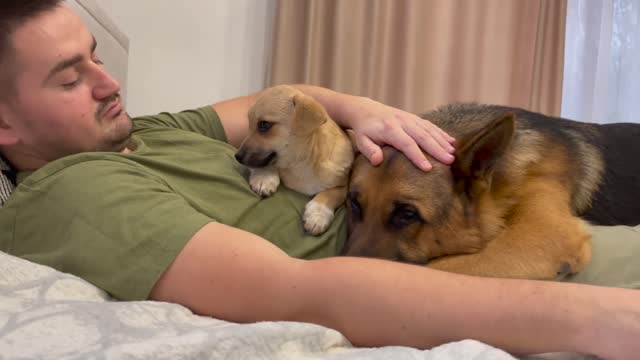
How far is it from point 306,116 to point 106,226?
2.23 ft

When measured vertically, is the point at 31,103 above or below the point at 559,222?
above

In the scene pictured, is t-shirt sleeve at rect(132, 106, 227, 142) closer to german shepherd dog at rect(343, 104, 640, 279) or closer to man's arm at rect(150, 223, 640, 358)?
german shepherd dog at rect(343, 104, 640, 279)

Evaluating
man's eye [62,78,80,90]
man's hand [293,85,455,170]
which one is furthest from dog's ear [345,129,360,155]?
man's eye [62,78,80,90]

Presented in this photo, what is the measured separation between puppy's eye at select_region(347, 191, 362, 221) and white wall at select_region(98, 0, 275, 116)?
6.40 feet

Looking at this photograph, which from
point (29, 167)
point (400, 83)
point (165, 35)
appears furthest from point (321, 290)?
point (165, 35)

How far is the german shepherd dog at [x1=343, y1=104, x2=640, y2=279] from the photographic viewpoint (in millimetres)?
1271

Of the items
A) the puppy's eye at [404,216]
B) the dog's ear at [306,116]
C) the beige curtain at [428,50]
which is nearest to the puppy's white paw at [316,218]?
the puppy's eye at [404,216]

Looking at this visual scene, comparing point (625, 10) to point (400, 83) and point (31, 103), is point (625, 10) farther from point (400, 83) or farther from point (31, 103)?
point (31, 103)

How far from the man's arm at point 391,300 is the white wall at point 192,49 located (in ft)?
7.49

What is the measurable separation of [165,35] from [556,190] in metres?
2.37

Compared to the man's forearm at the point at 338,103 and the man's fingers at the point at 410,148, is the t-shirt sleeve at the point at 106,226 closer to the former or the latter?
the man's fingers at the point at 410,148

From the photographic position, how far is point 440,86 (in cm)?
320

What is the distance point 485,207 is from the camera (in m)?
1.37

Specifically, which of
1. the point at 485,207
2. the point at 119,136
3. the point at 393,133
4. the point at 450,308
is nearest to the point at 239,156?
the point at 119,136
